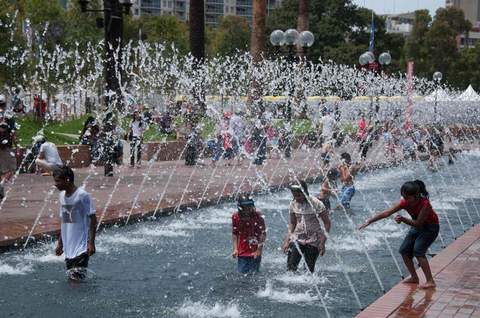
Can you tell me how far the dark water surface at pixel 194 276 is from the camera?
24.6 feet

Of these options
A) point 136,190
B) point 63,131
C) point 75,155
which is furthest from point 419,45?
point 136,190

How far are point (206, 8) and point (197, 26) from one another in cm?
13302

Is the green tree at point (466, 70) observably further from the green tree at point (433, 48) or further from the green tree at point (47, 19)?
the green tree at point (47, 19)

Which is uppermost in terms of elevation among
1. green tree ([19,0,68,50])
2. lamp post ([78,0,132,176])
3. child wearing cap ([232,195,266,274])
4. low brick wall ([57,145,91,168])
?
green tree ([19,0,68,50])

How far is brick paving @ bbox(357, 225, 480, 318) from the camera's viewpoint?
6922 mm

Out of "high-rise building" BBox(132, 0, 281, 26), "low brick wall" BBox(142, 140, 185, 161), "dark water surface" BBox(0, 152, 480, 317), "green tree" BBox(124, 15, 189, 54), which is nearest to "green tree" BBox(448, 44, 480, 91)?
"green tree" BBox(124, 15, 189, 54)

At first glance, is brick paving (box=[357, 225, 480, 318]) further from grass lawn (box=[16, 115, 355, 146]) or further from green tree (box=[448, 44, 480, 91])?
green tree (box=[448, 44, 480, 91])

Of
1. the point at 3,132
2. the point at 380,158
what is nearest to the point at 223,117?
the point at 380,158

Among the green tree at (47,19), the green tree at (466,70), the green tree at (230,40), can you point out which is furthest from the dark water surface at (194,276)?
the green tree at (230,40)

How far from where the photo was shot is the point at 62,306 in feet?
24.4

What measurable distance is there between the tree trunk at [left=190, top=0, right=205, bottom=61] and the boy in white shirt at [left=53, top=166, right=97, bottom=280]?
60.4 feet

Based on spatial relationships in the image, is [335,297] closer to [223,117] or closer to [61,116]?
[223,117]

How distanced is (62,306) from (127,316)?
0.65 metres

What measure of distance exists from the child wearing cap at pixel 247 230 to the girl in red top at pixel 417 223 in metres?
1.06
